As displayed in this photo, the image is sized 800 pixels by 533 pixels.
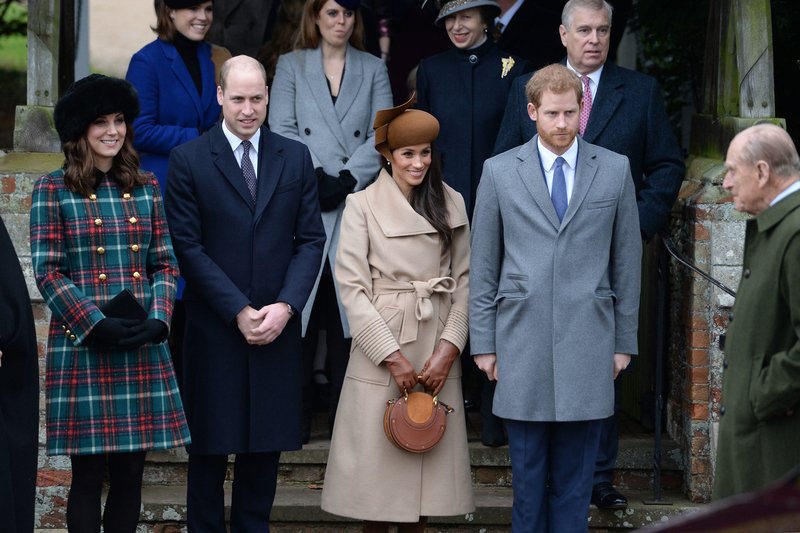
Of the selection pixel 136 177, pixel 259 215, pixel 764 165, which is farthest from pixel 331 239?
pixel 764 165

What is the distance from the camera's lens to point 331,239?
14.7ft

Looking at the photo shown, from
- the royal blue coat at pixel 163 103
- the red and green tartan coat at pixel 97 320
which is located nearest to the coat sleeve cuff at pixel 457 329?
the red and green tartan coat at pixel 97 320

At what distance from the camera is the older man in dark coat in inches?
100

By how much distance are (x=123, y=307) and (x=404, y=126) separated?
1250 millimetres

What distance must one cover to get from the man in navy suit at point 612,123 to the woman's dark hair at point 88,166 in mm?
1618

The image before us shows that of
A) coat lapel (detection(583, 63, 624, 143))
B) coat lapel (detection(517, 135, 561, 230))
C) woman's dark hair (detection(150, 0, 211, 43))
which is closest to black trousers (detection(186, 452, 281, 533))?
coat lapel (detection(517, 135, 561, 230))

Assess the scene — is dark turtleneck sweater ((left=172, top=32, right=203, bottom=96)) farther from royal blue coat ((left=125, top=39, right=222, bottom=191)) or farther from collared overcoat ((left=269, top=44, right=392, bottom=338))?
collared overcoat ((left=269, top=44, right=392, bottom=338))

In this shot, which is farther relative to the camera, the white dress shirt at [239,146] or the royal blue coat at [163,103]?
the royal blue coat at [163,103]

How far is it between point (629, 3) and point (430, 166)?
274 cm

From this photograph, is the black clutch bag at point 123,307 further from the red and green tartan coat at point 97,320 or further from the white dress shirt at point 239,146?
the white dress shirt at point 239,146

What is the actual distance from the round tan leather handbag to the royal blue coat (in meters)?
1.72

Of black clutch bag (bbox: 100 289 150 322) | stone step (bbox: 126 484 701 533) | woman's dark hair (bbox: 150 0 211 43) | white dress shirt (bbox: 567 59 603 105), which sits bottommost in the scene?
stone step (bbox: 126 484 701 533)

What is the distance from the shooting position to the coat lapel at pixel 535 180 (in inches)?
130

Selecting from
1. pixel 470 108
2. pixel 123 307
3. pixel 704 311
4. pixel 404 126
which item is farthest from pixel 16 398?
pixel 704 311
